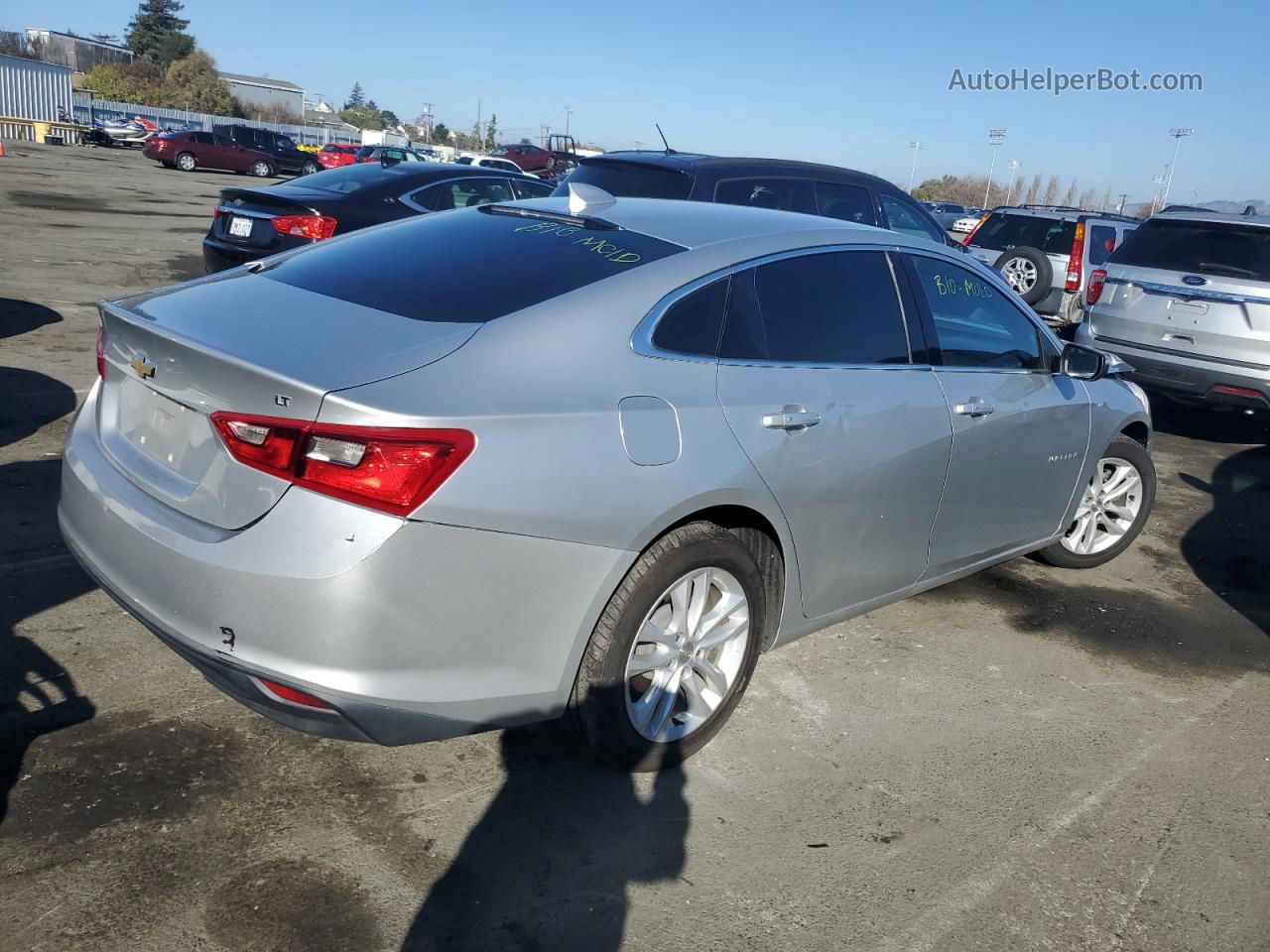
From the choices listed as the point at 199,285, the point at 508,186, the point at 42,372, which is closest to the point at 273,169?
the point at 508,186

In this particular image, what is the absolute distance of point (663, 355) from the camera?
301 cm

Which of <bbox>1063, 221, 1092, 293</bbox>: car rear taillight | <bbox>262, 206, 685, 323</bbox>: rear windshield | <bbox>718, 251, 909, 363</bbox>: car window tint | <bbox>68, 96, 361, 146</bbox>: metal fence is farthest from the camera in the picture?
<bbox>68, 96, 361, 146</bbox>: metal fence

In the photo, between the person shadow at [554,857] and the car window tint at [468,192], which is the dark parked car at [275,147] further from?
the person shadow at [554,857]

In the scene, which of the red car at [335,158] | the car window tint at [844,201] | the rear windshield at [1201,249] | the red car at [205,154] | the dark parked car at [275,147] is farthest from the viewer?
the red car at [335,158]

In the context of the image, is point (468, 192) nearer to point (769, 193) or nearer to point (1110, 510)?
point (769, 193)

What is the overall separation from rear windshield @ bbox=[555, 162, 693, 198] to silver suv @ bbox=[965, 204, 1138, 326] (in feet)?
18.2

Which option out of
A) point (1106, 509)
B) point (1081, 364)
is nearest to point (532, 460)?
point (1081, 364)

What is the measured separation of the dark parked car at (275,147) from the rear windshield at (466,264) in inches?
1466

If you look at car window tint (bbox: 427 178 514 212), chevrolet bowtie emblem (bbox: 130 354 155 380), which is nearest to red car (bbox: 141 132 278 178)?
car window tint (bbox: 427 178 514 212)

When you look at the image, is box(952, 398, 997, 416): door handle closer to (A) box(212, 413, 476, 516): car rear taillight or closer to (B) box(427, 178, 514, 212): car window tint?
(A) box(212, 413, 476, 516): car rear taillight

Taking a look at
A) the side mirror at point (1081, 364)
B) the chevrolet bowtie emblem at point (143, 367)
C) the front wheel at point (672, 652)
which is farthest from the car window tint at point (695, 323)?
the side mirror at point (1081, 364)

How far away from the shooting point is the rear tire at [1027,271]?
11727mm

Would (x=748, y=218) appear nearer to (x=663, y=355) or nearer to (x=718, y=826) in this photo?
(x=663, y=355)

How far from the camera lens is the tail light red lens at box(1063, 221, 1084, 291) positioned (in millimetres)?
12352
